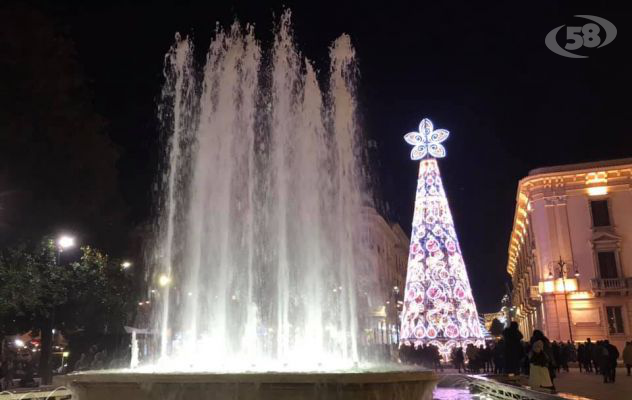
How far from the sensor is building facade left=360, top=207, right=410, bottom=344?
2495 inches

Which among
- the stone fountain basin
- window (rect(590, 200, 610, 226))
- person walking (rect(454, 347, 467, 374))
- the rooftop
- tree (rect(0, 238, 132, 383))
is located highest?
the rooftop

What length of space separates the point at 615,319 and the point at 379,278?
37.3m

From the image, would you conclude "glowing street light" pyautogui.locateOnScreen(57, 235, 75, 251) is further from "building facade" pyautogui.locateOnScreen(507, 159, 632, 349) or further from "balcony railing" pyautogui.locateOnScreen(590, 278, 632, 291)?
"balcony railing" pyautogui.locateOnScreen(590, 278, 632, 291)

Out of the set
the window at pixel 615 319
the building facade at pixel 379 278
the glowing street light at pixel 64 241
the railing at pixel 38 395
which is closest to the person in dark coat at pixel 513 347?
the railing at pixel 38 395

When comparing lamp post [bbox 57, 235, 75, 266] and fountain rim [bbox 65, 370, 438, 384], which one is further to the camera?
lamp post [bbox 57, 235, 75, 266]

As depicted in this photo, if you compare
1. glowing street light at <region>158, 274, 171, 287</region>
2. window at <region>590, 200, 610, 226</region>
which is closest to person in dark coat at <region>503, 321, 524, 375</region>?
glowing street light at <region>158, 274, 171, 287</region>

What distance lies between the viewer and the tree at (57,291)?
18.4 metres

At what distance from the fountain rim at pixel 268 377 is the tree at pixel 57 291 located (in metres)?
11.6

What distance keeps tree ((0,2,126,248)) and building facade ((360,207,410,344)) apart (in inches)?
1619

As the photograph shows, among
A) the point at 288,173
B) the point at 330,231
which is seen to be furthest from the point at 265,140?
the point at 330,231

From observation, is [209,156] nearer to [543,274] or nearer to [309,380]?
[309,380]

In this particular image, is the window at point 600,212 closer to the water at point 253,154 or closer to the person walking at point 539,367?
the water at point 253,154

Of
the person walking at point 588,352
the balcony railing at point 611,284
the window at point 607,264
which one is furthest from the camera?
the window at point 607,264

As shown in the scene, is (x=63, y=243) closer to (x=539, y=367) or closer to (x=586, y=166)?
(x=539, y=367)
